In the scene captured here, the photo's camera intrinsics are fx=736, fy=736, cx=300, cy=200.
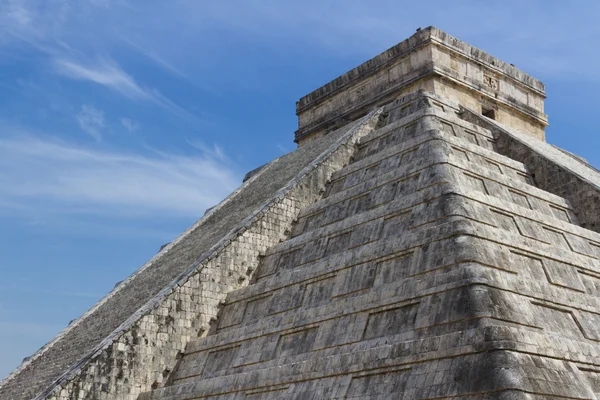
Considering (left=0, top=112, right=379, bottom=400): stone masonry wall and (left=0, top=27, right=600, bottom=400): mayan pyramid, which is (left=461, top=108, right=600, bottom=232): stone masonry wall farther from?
(left=0, top=112, right=379, bottom=400): stone masonry wall

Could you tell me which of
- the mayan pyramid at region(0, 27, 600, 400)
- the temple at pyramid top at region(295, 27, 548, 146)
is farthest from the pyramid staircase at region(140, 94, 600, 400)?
the temple at pyramid top at region(295, 27, 548, 146)

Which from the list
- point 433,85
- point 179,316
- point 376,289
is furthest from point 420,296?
point 433,85

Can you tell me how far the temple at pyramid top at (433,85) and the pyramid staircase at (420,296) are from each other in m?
3.54

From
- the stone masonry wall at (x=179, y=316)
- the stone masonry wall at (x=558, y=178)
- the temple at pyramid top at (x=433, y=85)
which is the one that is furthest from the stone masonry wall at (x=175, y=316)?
the temple at pyramid top at (x=433, y=85)

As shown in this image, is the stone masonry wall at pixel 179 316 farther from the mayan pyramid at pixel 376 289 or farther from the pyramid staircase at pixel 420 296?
the pyramid staircase at pixel 420 296

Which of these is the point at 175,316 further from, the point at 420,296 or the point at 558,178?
the point at 558,178

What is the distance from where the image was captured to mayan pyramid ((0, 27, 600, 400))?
6.84 meters

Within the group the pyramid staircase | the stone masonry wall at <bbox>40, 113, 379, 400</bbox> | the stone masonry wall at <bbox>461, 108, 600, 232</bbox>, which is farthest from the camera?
the stone masonry wall at <bbox>461, 108, 600, 232</bbox>

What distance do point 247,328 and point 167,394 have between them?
131cm

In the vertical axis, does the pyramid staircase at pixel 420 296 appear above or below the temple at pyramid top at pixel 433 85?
below

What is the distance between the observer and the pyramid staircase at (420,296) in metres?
6.58

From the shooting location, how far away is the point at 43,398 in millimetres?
9156

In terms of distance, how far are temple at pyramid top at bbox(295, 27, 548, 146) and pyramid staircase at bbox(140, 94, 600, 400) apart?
3.54 metres

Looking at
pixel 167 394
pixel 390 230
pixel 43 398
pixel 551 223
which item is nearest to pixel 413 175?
pixel 390 230
